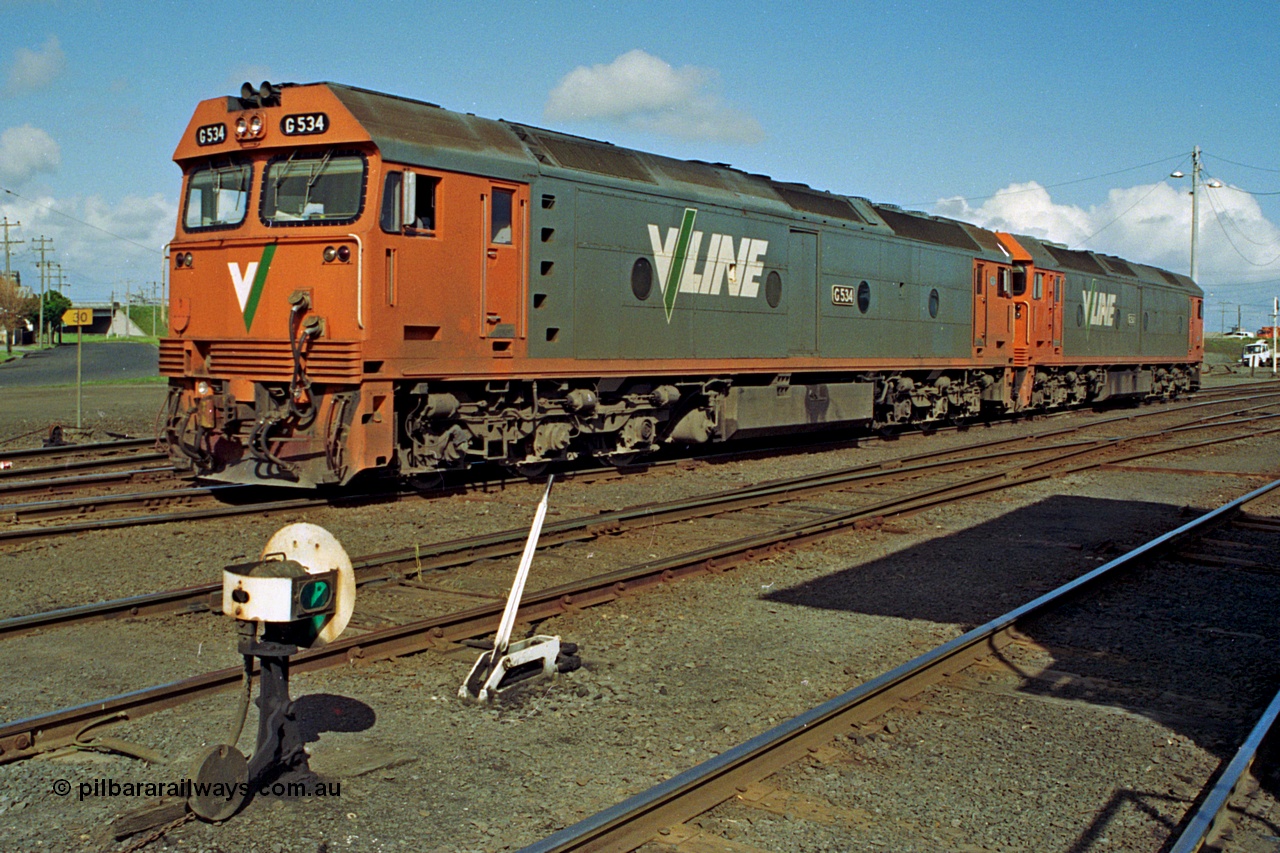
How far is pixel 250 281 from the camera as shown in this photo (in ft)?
37.0

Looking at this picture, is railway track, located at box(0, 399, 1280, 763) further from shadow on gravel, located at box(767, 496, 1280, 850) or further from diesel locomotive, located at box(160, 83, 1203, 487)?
diesel locomotive, located at box(160, 83, 1203, 487)

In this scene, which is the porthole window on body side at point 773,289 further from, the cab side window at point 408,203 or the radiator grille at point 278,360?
the radiator grille at point 278,360

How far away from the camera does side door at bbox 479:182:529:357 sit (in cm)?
1194

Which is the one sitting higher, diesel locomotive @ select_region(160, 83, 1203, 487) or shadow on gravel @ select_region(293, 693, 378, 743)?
diesel locomotive @ select_region(160, 83, 1203, 487)

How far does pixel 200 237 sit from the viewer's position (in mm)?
11773

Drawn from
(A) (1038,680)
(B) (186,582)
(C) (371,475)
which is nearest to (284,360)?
(C) (371,475)

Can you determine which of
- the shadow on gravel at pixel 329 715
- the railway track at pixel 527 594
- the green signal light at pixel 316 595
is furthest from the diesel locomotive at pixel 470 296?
the green signal light at pixel 316 595

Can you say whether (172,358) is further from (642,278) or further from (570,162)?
(642,278)

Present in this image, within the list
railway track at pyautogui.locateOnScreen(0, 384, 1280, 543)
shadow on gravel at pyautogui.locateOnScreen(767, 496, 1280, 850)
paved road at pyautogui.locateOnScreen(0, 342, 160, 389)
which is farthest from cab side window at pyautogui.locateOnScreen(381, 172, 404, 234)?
paved road at pyautogui.locateOnScreen(0, 342, 160, 389)

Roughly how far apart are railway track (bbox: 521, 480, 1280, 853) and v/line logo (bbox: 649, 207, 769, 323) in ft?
28.4

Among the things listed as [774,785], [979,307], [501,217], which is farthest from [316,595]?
[979,307]

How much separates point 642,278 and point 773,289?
129 inches

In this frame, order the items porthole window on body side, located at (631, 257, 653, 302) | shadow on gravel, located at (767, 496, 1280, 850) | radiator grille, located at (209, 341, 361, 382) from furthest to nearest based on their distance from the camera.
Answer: porthole window on body side, located at (631, 257, 653, 302) < radiator grille, located at (209, 341, 361, 382) < shadow on gravel, located at (767, 496, 1280, 850)

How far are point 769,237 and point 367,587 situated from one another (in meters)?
10.2
